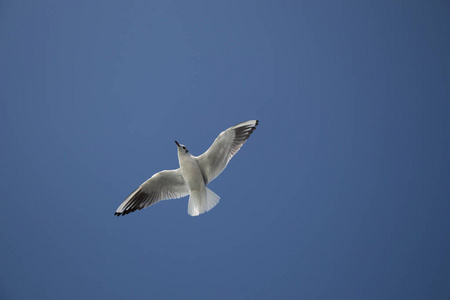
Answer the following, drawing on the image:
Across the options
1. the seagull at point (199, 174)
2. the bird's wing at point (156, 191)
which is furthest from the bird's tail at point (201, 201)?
the bird's wing at point (156, 191)

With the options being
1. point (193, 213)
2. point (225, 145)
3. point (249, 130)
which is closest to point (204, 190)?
point (193, 213)

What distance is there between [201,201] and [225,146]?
0.73 metres

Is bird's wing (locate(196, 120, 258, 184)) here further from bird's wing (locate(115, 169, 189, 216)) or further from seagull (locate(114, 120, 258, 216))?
bird's wing (locate(115, 169, 189, 216))

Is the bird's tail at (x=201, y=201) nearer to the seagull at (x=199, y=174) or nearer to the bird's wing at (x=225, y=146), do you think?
the seagull at (x=199, y=174)

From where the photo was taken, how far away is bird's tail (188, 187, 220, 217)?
466 centimetres

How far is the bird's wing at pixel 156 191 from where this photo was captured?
4891 mm

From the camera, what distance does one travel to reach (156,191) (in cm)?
500

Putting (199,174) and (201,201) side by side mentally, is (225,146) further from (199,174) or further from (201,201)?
(201,201)

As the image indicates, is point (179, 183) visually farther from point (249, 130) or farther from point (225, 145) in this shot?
point (249, 130)

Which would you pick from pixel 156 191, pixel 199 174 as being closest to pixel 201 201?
pixel 199 174

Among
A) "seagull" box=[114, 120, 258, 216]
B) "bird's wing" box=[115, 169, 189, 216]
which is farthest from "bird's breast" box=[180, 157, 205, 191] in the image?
"bird's wing" box=[115, 169, 189, 216]

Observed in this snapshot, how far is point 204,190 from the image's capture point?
187 inches

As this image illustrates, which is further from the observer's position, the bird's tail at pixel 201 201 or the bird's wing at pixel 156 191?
the bird's wing at pixel 156 191

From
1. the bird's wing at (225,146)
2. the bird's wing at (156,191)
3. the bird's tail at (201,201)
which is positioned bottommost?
the bird's tail at (201,201)
